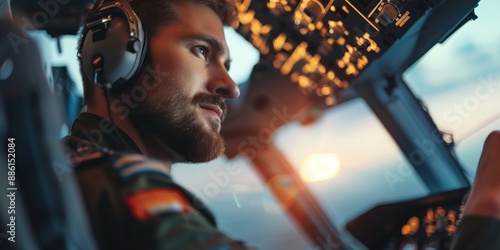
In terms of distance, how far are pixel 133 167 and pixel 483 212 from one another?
1.19 ft

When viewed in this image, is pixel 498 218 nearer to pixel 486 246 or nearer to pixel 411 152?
pixel 486 246

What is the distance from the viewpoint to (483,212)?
1.69 ft

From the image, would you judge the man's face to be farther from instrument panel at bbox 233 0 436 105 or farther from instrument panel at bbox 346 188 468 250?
instrument panel at bbox 346 188 468 250

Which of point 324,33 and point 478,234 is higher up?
point 478,234

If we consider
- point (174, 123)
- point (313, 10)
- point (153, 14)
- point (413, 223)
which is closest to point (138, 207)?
point (174, 123)

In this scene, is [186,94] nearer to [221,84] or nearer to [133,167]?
[221,84]

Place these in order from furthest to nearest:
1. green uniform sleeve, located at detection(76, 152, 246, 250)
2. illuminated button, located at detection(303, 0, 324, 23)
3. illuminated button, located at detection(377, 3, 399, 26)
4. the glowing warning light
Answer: the glowing warning light → illuminated button, located at detection(303, 0, 324, 23) → illuminated button, located at detection(377, 3, 399, 26) → green uniform sleeve, located at detection(76, 152, 246, 250)

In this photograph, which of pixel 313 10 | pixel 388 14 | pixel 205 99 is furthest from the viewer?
pixel 313 10

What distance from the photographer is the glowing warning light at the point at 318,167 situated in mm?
2172

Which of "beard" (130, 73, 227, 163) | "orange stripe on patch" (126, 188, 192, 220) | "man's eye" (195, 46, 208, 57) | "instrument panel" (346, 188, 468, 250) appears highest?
"orange stripe on patch" (126, 188, 192, 220)

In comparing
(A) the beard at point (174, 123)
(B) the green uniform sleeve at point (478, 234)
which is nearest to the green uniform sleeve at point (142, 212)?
(B) the green uniform sleeve at point (478, 234)

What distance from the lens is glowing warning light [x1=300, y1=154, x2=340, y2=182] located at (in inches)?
85.5

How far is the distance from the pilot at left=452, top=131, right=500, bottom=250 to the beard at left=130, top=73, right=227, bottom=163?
18.1 inches

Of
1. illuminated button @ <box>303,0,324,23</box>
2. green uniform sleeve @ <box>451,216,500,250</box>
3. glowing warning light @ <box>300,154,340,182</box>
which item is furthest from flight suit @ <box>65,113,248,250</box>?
glowing warning light @ <box>300,154,340,182</box>
